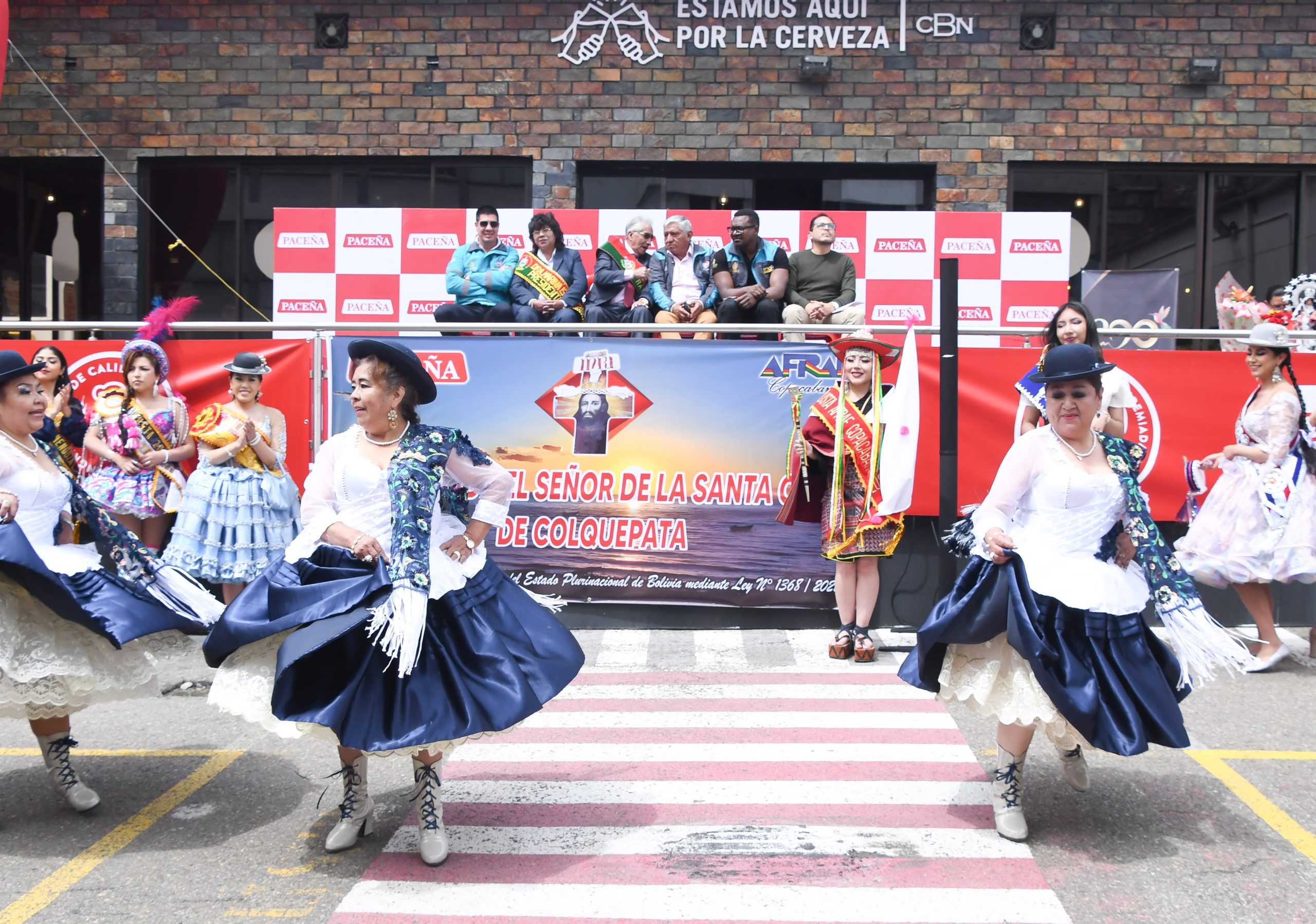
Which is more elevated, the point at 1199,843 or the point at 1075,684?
the point at 1075,684

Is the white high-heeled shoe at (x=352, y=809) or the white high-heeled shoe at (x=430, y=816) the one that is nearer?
the white high-heeled shoe at (x=430, y=816)

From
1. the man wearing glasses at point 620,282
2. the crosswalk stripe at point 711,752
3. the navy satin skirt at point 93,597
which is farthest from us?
the man wearing glasses at point 620,282

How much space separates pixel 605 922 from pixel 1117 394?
14.1ft

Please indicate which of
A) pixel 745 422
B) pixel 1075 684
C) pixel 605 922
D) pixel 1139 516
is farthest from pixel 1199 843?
pixel 745 422

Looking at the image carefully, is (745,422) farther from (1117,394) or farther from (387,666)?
(387,666)

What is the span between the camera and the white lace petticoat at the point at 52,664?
432 centimetres

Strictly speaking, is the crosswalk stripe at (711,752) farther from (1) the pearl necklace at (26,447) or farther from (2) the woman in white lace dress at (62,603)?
(1) the pearl necklace at (26,447)

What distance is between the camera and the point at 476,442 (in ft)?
26.0

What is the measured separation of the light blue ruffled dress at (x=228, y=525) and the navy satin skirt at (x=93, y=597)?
263 centimetres

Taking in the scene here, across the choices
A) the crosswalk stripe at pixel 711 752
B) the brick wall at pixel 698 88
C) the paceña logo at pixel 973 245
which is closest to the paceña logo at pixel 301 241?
the brick wall at pixel 698 88

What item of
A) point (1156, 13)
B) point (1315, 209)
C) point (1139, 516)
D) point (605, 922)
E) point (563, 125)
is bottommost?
point (605, 922)

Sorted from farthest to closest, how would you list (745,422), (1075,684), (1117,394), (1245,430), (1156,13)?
(1156,13) < (745,422) < (1245,430) < (1117,394) < (1075,684)

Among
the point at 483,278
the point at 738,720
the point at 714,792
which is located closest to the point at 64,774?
the point at 714,792

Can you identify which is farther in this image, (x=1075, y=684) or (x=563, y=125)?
(x=563, y=125)
